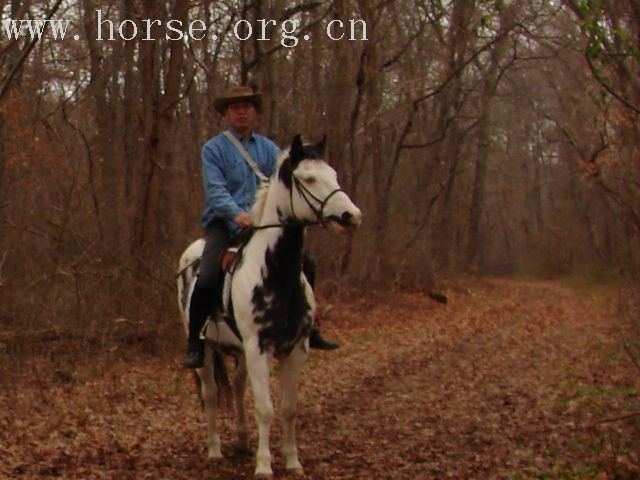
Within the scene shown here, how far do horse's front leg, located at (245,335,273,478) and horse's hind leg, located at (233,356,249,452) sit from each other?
1.07m

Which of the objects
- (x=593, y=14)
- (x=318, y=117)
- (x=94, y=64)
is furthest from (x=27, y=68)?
(x=593, y=14)

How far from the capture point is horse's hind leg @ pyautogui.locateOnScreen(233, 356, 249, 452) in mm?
7367

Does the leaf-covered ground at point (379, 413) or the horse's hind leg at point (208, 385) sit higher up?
the horse's hind leg at point (208, 385)

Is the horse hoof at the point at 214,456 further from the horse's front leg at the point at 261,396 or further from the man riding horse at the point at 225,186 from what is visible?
the horse's front leg at the point at 261,396

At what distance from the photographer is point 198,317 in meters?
6.95

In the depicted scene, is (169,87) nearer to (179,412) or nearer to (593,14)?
(179,412)

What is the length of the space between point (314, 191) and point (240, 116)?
1344mm

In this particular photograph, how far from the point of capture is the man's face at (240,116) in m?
7.07

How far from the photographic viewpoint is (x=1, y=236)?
485 inches

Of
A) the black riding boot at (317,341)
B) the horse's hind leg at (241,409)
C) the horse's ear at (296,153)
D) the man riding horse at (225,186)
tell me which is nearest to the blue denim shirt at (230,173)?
the man riding horse at (225,186)

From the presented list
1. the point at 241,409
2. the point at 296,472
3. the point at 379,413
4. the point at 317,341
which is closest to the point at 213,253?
the point at 317,341

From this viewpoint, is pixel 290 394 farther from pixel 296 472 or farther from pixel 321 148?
pixel 321 148

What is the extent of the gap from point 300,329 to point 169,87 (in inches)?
339

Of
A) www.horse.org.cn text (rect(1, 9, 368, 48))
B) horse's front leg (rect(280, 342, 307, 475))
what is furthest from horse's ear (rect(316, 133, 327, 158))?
www.horse.org.cn text (rect(1, 9, 368, 48))
